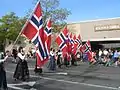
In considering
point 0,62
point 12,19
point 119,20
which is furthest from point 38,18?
point 12,19

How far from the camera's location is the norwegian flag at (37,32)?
13.3 m

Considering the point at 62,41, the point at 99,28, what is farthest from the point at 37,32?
the point at 99,28

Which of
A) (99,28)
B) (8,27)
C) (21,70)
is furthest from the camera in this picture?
(8,27)

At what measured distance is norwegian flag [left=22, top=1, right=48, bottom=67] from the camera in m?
13.3

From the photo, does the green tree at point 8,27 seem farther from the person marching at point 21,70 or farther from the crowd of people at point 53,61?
the person marching at point 21,70

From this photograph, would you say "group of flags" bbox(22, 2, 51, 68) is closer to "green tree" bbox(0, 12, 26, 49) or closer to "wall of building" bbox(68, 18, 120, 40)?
"wall of building" bbox(68, 18, 120, 40)

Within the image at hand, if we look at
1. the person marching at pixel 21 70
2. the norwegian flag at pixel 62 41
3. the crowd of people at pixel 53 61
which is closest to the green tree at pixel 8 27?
the crowd of people at pixel 53 61

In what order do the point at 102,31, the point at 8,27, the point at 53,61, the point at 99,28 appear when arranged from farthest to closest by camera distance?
the point at 8,27, the point at 99,28, the point at 102,31, the point at 53,61

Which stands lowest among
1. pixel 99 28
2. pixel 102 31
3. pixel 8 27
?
pixel 102 31

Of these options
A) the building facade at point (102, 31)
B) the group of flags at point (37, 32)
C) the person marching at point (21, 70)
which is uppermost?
the building facade at point (102, 31)

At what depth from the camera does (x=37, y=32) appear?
45.2 ft

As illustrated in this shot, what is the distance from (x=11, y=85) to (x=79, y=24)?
3883 cm

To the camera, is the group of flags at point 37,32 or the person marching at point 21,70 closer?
the group of flags at point 37,32

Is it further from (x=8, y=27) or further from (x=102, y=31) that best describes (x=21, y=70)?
(x=8, y=27)
